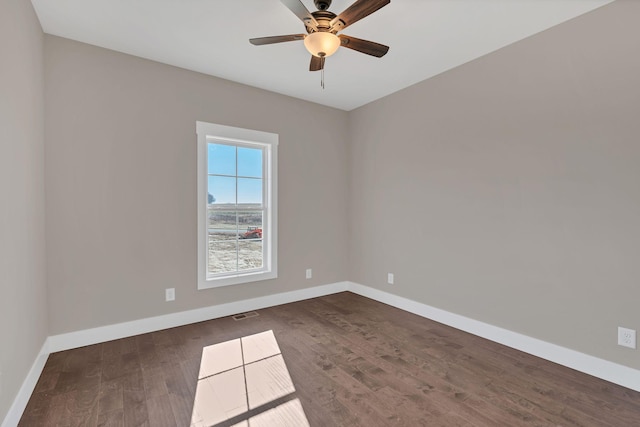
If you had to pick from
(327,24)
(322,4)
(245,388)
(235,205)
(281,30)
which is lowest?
(245,388)

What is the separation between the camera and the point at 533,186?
2.68m

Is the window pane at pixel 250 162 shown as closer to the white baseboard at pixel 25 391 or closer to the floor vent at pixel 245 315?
the floor vent at pixel 245 315

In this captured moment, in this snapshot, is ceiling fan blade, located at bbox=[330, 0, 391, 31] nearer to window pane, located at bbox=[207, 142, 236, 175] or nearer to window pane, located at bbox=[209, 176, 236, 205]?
window pane, located at bbox=[207, 142, 236, 175]

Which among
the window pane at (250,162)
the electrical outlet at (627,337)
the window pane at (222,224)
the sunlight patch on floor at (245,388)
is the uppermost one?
the window pane at (250,162)

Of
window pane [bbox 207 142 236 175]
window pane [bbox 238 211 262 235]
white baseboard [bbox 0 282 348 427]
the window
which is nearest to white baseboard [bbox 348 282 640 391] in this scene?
white baseboard [bbox 0 282 348 427]

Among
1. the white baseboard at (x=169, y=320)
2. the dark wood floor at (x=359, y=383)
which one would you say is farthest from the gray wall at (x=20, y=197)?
the dark wood floor at (x=359, y=383)

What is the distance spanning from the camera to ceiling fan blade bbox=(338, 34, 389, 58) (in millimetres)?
2162

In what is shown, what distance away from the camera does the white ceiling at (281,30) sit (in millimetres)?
2273

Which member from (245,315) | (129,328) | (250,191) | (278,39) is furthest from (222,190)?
(278,39)

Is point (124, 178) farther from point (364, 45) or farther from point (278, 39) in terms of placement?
point (364, 45)

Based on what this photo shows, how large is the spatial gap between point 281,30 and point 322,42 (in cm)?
74

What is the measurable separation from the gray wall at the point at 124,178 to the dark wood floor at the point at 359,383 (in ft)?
1.57

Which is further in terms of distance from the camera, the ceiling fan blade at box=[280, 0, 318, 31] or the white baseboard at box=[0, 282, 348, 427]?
the white baseboard at box=[0, 282, 348, 427]

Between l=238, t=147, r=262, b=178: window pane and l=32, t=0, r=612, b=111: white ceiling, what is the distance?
0.86 metres
